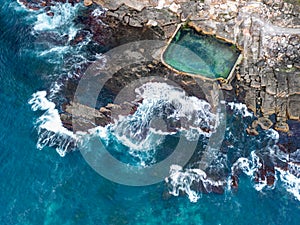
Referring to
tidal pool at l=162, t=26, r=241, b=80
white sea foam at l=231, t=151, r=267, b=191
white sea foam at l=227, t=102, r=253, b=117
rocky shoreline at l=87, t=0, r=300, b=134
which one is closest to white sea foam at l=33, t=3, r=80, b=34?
rocky shoreline at l=87, t=0, r=300, b=134

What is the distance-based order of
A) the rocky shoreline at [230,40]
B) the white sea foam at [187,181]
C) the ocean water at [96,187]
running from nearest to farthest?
the ocean water at [96,187] → the white sea foam at [187,181] → the rocky shoreline at [230,40]

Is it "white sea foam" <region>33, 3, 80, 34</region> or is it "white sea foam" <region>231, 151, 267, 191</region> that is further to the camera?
"white sea foam" <region>33, 3, 80, 34</region>

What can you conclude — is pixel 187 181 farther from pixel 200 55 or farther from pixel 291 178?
pixel 200 55

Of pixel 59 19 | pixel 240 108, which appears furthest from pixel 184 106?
pixel 59 19

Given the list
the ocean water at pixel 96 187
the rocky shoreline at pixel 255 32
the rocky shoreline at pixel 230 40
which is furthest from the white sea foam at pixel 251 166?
the rocky shoreline at pixel 255 32

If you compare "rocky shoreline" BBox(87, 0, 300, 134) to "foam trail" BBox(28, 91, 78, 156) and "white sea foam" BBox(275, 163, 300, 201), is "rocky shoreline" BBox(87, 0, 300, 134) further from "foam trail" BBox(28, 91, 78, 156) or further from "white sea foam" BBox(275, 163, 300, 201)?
"foam trail" BBox(28, 91, 78, 156)

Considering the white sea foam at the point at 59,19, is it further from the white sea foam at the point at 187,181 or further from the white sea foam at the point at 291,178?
the white sea foam at the point at 291,178
